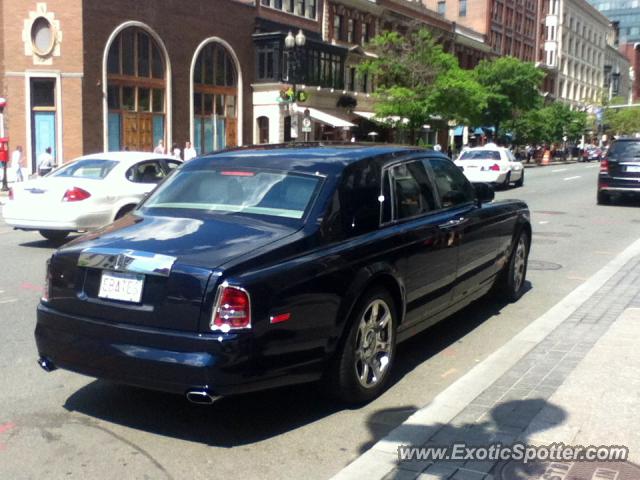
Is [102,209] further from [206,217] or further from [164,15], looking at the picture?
[164,15]

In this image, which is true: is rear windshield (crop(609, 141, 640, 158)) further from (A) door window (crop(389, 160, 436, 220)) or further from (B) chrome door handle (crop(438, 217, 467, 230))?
(A) door window (crop(389, 160, 436, 220))

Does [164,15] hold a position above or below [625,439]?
above

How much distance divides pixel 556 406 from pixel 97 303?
2.85 meters

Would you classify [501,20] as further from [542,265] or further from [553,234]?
[542,265]

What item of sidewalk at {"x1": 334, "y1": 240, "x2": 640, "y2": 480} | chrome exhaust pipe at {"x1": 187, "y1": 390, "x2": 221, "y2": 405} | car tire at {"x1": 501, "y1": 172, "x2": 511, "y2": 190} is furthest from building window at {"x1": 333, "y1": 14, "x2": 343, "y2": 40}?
chrome exhaust pipe at {"x1": 187, "y1": 390, "x2": 221, "y2": 405}

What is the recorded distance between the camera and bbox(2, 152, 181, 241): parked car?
11.8 meters

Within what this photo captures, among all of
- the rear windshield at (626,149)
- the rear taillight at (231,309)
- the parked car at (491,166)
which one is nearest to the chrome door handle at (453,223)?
the rear taillight at (231,309)

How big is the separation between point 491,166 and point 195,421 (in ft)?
75.3

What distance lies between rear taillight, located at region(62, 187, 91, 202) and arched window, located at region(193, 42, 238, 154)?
997 inches

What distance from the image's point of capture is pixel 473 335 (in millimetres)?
7074

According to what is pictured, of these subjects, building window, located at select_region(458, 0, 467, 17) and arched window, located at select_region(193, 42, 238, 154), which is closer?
arched window, located at select_region(193, 42, 238, 154)

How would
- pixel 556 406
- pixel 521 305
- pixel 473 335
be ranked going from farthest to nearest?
pixel 521 305, pixel 473 335, pixel 556 406

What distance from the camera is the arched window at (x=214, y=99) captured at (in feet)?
122

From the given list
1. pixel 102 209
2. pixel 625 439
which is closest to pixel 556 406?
pixel 625 439
